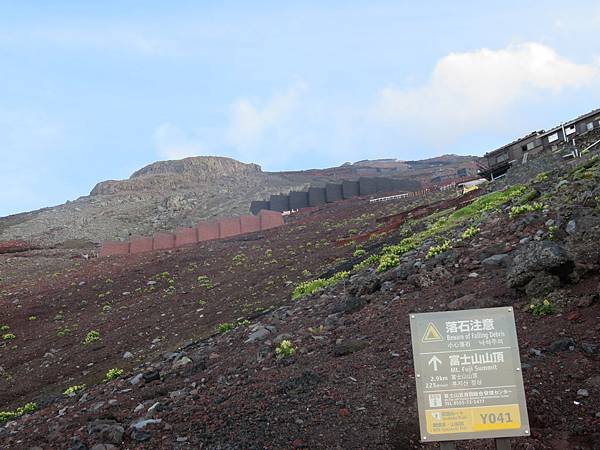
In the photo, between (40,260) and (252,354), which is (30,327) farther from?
(40,260)

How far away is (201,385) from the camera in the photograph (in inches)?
366

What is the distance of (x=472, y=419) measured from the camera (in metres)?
5.00

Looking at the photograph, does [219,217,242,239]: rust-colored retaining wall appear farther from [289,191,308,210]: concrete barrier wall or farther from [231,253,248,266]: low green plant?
[289,191,308,210]: concrete barrier wall


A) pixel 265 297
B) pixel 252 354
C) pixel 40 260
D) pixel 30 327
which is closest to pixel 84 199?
pixel 40 260

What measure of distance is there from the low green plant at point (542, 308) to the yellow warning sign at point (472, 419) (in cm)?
389

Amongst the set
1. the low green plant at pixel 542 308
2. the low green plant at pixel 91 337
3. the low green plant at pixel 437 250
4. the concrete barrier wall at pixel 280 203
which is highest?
the concrete barrier wall at pixel 280 203

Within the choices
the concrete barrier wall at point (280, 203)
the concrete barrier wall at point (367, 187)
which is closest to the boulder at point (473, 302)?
the concrete barrier wall at point (367, 187)

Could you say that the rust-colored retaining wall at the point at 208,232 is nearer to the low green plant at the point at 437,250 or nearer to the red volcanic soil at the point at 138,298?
the red volcanic soil at the point at 138,298

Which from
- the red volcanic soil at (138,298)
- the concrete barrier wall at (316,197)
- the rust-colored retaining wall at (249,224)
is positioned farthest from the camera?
the concrete barrier wall at (316,197)

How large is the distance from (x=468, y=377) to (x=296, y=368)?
4165 mm

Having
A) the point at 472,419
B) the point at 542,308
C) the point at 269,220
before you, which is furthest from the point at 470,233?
the point at 269,220

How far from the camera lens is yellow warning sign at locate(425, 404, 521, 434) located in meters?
4.99

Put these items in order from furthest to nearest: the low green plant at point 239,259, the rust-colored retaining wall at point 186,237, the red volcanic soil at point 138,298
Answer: the rust-colored retaining wall at point 186,237 < the low green plant at point 239,259 < the red volcanic soil at point 138,298

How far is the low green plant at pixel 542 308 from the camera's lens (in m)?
8.52
